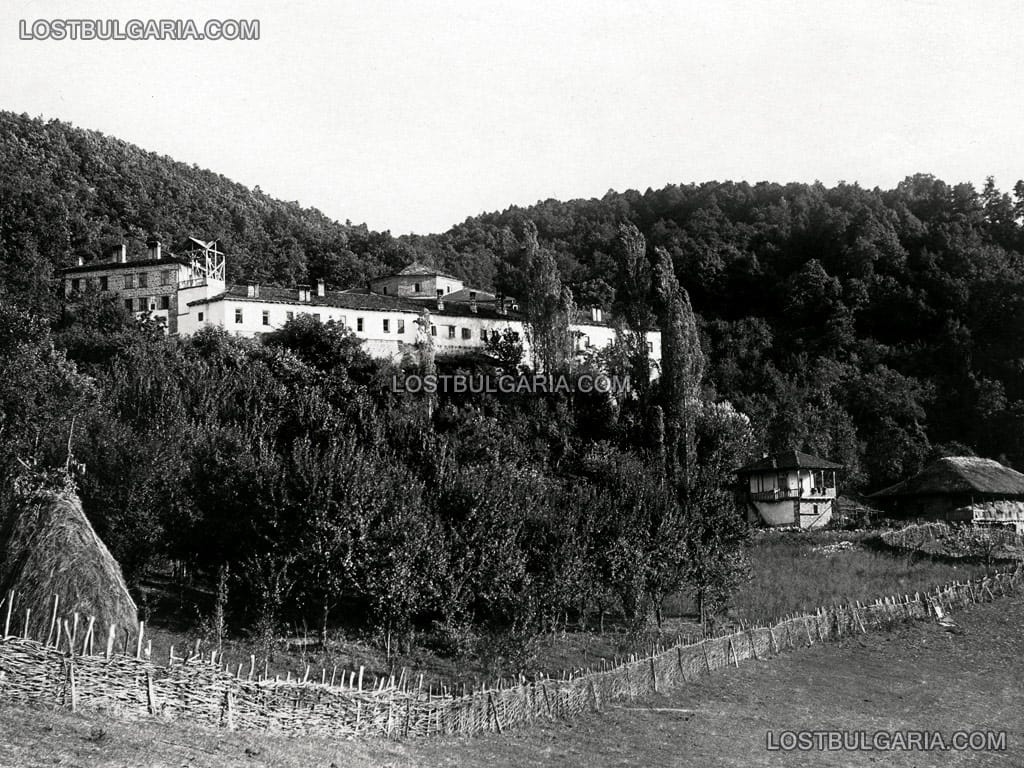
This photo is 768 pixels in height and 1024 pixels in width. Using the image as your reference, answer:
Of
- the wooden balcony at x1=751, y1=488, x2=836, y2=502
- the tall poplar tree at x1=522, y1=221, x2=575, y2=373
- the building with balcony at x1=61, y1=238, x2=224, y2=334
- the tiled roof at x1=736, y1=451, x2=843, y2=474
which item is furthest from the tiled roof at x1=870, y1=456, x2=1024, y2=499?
the building with balcony at x1=61, y1=238, x2=224, y2=334

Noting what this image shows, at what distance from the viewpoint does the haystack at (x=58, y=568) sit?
21.8 m

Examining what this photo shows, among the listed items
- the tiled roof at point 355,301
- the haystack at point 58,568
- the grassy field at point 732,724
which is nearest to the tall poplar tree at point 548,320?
the tiled roof at point 355,301

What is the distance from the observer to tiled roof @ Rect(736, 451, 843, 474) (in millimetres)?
63750

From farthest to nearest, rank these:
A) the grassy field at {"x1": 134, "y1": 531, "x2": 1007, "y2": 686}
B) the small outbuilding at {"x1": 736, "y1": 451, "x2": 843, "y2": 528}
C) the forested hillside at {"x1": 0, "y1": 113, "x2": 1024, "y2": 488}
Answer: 1. the forested hillside at {"x1": 0, "y1": 113, "x2": 1024, "y2": 488}
2. the small outbuilding at {"x1": 736, "y1": 451, "x2": 843, "y2": 528}
3. the grassy field at {"x1": 134, "y1": 531, "x2": 1007, "y2": 686}

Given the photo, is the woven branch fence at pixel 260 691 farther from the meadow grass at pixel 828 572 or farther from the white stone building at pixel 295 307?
the white stone building at pixel 295 307

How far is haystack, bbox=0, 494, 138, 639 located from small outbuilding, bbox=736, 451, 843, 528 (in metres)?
47.3

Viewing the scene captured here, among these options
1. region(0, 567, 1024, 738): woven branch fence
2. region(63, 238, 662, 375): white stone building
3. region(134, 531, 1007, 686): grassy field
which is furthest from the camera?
region(63, 238, 662, 375): white stone building

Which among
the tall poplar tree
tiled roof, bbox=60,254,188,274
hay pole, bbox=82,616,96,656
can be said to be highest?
tiled roof, bbox=60,254,188,274

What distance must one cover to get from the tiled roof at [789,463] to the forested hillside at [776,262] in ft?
41.4

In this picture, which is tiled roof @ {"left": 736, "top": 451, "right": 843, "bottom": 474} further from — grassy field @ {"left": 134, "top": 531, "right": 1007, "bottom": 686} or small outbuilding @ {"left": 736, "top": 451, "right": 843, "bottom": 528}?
grassy field @ {"left": 134, "top": 531, "right": 1007, "bottom": 686}

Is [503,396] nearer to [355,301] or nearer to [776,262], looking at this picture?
[355,301]

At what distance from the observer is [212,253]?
270 feet

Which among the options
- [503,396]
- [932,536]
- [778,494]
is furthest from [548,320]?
[932,536]

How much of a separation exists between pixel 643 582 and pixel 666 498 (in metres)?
6.12
